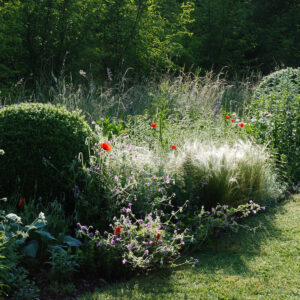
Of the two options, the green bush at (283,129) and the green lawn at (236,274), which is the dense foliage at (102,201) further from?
the green bush at (283,129)

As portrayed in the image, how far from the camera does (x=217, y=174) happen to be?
13.8 feet

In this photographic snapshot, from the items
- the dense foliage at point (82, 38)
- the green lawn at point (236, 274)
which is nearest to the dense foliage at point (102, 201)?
the green lawn at point (236, 274)

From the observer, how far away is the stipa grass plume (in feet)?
13.8

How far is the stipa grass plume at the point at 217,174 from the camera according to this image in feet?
13.8

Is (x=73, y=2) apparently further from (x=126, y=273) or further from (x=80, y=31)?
(x=126, y=273)

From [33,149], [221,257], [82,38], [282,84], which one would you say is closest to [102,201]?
[33,149]

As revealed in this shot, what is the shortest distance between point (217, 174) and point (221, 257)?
3.44 feet

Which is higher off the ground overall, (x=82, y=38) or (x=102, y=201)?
(x=82, y=38)

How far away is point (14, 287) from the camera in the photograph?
2.74 metres

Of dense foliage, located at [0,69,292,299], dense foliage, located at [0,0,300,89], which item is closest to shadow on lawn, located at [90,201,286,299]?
dense foliage, located at [0,69,292,299]

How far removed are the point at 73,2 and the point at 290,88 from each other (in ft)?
19.5

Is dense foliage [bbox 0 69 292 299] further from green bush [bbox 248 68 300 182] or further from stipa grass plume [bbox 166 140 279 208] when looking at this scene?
green bush [bbox 248 68 300 182]

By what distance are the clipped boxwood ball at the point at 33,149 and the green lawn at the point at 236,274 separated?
1.41 meters

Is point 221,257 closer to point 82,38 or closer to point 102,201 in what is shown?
point 102,201
